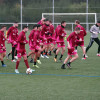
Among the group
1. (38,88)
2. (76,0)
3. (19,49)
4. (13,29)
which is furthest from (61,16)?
(38,88)

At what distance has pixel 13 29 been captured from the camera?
54.6ft

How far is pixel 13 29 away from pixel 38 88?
272 inches

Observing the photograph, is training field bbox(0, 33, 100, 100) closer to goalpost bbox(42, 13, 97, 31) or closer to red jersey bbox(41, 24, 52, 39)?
red jersey bbox(41, 24, 52, 39)

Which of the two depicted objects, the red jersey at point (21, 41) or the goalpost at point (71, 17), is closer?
the red jersey at point (21, 41)

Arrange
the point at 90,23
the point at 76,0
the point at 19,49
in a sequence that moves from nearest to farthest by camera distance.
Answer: the point at 19,49, the point at 90,23, the point at 76,0

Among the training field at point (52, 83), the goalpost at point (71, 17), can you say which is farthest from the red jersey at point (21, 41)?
the goalpost at point (71, 17)

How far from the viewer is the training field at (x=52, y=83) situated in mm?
9195

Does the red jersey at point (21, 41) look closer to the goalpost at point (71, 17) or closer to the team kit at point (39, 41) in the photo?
the team kit at point (39, 41)

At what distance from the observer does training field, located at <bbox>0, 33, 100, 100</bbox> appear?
9195 mm

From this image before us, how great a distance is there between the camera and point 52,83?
10914 millimetres

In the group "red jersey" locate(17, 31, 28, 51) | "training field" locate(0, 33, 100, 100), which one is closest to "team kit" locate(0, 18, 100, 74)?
"red jersey" locate(17, 31, 28, 51)

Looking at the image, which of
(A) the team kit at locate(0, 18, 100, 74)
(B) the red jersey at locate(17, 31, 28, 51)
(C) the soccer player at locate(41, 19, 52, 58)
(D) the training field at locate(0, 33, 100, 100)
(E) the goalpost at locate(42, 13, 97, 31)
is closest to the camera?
(D) the training field at locate(0, 33, 100, 100)

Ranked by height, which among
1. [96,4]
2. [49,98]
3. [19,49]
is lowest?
[49,98]

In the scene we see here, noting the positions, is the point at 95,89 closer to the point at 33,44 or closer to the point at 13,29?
the point at 33,44
